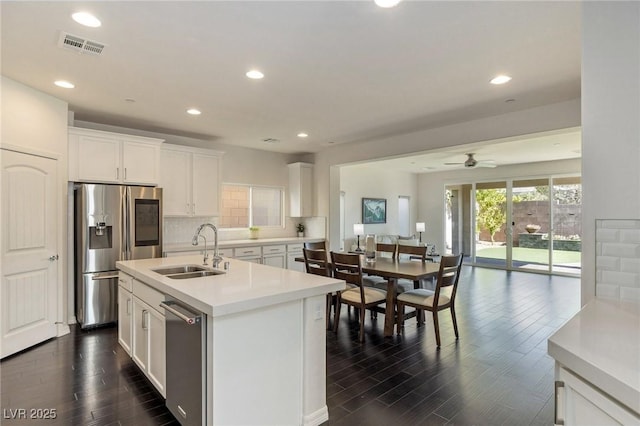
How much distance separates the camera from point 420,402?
241cm

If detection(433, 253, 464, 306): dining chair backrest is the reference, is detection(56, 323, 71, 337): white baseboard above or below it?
below

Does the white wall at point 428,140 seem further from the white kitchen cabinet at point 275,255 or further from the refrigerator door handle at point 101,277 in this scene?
the refrigerator door handle at point 101,277

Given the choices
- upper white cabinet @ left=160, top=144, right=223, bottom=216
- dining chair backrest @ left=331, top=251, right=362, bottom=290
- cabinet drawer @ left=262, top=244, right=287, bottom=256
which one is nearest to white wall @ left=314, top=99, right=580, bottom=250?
cabinet drawer @ left=262, top=244, right=287, bottom=256

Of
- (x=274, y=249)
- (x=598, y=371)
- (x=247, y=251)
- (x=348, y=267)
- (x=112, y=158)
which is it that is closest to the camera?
(x=598, y=371)

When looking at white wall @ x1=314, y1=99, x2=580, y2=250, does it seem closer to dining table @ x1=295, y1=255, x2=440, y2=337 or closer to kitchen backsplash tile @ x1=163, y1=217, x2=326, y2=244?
kitchen backsplash tile @ x1=163, y1=217, x2=326, y2=244

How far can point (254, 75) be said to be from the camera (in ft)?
9.90

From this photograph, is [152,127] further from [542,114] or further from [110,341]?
[542,114]

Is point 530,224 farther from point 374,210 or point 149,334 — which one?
point 149,334

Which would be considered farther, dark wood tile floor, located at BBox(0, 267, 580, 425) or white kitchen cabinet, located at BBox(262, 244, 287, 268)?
white kitchen cabinet, located at BBox(262, 244, 287, 268)

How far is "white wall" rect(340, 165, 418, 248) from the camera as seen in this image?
27.1ft

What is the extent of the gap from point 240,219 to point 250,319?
180 inches

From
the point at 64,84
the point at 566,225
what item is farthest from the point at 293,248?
the point at 566,225

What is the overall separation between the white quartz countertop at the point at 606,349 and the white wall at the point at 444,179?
7.47 meters

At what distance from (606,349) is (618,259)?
2.54 ft
